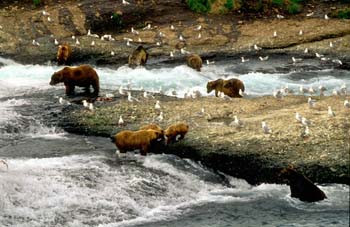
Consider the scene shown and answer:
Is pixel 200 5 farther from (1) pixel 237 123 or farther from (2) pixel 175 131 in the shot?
(2) pixel 175 131

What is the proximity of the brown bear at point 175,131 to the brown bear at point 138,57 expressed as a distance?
13157 millimetres

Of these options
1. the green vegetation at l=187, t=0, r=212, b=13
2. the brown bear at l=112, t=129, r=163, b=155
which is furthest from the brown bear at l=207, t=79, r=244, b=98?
the green vegetation at l=187, t=0, r=212, b=13

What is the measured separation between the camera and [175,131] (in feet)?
55.0

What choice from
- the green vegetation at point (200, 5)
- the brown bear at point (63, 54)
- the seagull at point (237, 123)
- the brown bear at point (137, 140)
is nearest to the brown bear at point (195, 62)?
the brown bear at point (63, 54)

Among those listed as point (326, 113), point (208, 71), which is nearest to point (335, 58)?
point (208, 71)

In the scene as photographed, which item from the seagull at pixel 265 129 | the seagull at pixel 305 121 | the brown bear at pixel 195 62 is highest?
the brown bear at pixel 195 62

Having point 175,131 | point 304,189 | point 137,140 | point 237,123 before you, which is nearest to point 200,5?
point 237,123

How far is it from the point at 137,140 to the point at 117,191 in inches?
99.1

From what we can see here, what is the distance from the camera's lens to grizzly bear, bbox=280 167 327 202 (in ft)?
44.2

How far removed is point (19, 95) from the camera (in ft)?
76.7

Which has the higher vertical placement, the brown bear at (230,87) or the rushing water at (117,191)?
the brown bear at (230,87)

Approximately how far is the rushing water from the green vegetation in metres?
19.3

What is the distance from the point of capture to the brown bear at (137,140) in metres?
16.4

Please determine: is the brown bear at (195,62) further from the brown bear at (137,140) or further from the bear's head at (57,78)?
the brown bear at (137,140)
